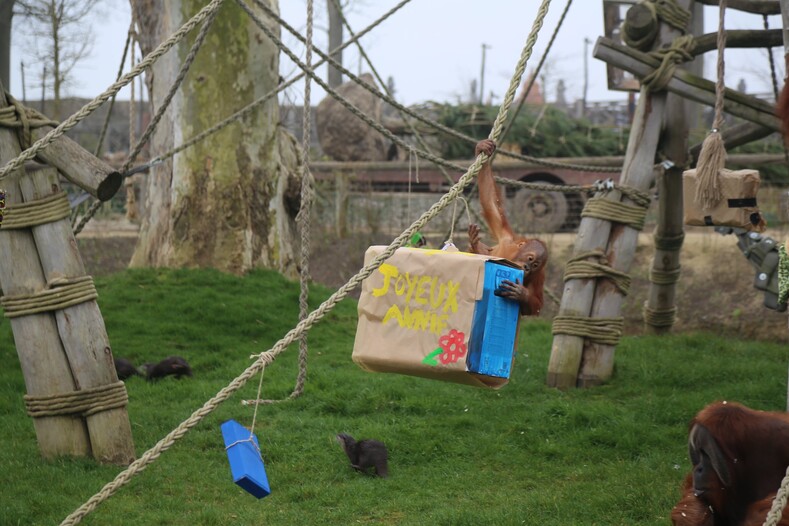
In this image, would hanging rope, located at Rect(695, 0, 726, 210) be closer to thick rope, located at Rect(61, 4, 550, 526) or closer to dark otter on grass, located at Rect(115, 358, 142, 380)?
thick rope, located at Rect(61, 4, 550, 526)

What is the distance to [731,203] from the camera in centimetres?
455

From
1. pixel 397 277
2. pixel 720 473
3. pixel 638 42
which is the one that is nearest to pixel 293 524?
pixel 397 277

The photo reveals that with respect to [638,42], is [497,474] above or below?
below

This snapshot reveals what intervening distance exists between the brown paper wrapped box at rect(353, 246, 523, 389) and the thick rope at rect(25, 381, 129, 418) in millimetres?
1813

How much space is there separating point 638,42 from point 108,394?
3909mm

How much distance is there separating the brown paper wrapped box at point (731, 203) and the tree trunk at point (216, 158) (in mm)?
4464

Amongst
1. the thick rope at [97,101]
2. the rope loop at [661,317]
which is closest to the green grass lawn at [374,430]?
the rope loop at [661,317]

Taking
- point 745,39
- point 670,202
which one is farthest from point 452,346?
point 670,202

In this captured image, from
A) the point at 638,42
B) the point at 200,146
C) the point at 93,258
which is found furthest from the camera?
the point at 93,258

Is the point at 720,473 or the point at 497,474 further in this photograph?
the point at 497,474

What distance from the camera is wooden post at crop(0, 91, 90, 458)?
4461 millimetres

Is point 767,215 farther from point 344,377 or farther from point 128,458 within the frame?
point 128,458

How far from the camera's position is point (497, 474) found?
462cm

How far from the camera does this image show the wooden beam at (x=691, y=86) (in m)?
5.67
